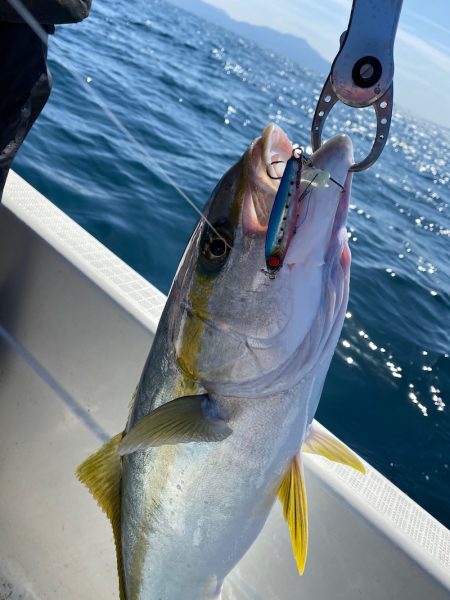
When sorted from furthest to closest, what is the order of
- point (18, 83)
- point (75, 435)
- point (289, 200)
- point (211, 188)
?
1. point (211, 188)
2. point (75, 435)
3. point (18, 83)
4. point (289, 200)

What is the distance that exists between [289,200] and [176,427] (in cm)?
60

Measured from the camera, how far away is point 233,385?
1.45 meters

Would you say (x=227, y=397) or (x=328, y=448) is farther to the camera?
(x=328, y=448)

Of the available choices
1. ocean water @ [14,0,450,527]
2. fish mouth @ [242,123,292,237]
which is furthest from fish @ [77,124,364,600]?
ocean water @ [14,0,450,527]

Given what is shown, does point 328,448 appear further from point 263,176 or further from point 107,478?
point 263,176

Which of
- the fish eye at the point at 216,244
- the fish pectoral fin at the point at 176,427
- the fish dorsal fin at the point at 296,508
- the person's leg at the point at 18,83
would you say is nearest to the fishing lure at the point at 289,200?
the fish eye at the point at 216,244

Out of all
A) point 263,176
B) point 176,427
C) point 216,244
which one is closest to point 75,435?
point 176,427

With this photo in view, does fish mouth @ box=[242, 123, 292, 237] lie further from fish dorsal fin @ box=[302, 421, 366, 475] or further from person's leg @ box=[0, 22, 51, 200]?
person's leg @ box=[0, 22, 51, 200]

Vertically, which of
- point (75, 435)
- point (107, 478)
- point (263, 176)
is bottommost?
point (75, 435)

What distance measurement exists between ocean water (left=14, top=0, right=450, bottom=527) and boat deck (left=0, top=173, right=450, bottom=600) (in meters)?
0.79

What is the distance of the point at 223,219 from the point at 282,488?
2.44ft

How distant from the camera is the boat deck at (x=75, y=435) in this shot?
6.39 feet

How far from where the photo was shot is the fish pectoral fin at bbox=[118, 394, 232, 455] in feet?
4.58

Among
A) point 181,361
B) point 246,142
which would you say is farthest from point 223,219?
point 246,142
